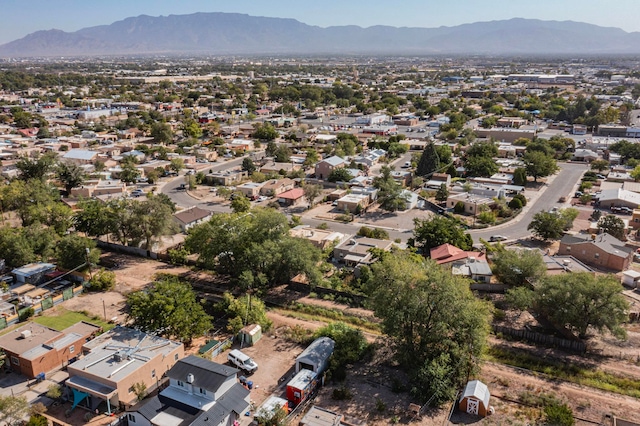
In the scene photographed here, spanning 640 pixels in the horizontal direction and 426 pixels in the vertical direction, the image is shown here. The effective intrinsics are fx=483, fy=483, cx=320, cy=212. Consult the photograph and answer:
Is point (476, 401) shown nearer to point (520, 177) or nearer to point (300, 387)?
point (300, 387)

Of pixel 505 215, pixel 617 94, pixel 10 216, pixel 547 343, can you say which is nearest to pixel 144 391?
pixel 547 343

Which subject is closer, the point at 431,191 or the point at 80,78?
the point at 431,191

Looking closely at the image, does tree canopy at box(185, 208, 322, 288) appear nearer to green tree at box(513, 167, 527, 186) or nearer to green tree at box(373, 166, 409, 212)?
green tree at box(373, 166, 409, 212)

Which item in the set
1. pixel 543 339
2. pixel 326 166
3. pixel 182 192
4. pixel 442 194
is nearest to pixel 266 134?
pixel 326 166

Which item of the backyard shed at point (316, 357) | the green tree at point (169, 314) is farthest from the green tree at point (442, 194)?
the green tree at point (169, 314)

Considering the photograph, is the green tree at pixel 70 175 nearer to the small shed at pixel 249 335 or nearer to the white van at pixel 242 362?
the small shed at pixel 249 335

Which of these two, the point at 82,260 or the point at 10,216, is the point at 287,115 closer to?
the point at 10,216
